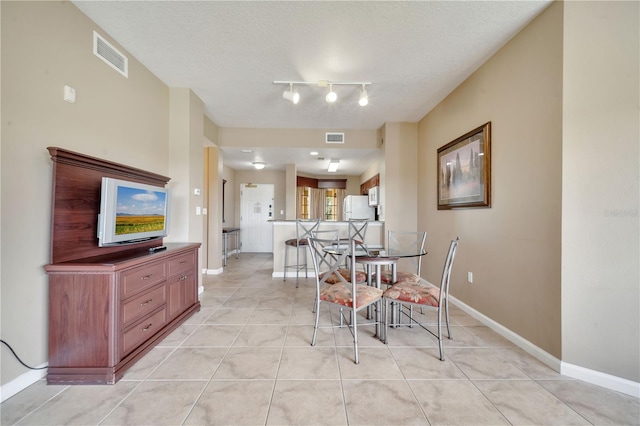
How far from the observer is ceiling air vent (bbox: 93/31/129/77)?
209 centimetres

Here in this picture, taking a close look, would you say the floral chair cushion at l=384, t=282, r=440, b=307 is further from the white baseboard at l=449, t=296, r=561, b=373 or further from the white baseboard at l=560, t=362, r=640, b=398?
the white baseboard at l=560, t=362, r=640, b=398

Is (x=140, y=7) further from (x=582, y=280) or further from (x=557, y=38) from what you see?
(x=582, y=280)

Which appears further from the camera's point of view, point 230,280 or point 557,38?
point 230,280

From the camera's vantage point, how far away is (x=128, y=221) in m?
2.06

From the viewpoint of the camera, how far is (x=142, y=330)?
193 centimetres

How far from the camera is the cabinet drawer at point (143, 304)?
1.77 meters

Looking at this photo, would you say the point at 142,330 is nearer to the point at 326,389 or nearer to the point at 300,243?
the point at 326,389

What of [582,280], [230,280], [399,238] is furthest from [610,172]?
[230,280]

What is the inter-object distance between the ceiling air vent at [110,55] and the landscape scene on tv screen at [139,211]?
46.3 inches

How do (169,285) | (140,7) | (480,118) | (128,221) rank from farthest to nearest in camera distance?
(480,118), (169,285), (128,221), (140,7)

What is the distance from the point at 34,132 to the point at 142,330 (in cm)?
153

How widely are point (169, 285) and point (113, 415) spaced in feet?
3.42

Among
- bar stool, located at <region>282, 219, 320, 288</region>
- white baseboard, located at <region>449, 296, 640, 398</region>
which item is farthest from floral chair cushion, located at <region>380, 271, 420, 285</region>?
bar stool, located at <region>282, 219, 320, 288</region>

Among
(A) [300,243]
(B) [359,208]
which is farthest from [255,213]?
(A) [300,243]
